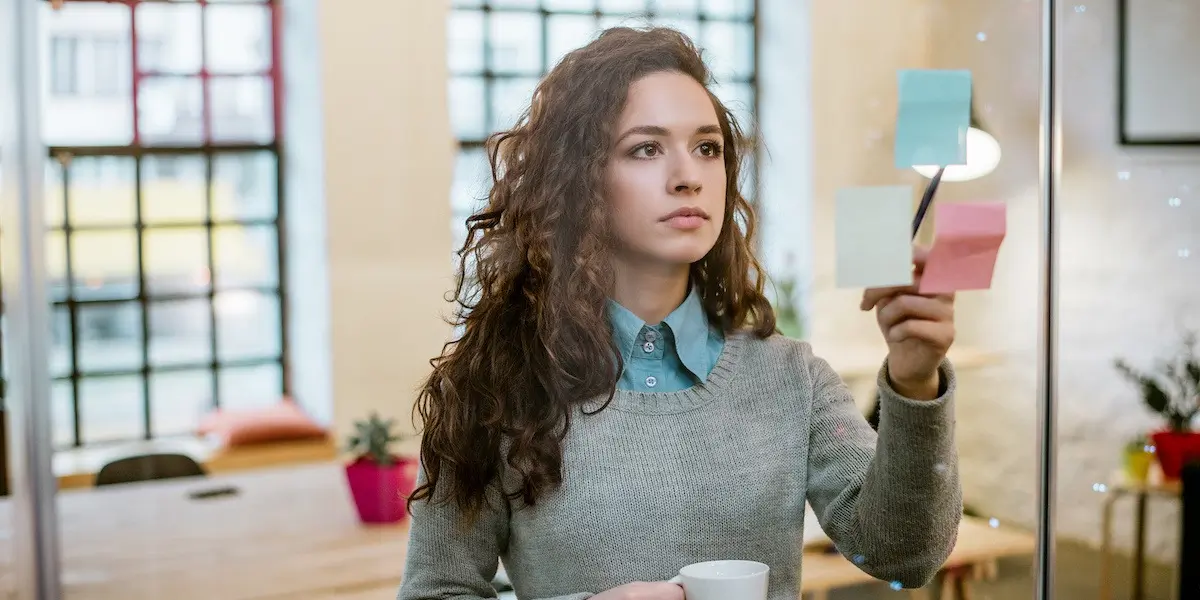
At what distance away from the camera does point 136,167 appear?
1.77 m

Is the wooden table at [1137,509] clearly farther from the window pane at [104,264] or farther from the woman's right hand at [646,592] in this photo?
the window pane at [104,264]

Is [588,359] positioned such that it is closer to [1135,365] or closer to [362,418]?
[362,418]

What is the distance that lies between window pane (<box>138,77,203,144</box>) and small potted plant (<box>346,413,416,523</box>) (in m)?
0.55

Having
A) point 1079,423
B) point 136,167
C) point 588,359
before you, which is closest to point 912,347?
point 588,359

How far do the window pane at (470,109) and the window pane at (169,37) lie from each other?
0.47 metres

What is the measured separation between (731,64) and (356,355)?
0.65m

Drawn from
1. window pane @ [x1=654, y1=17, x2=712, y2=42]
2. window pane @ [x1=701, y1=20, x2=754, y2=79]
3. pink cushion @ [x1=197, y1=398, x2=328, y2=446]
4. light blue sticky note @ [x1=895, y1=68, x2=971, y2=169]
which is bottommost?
pink cushion @ [x1=197, y1=398, x2=328, y2=446]

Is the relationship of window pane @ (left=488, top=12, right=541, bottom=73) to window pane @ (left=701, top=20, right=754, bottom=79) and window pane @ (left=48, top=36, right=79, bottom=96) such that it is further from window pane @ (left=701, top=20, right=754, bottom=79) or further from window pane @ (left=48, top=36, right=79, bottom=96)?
window pane @ (left=48, top=36, right=79, bottom=96)

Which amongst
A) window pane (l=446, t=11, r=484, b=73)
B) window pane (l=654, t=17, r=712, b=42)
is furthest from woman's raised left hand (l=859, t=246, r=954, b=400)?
window pane (l=446, t=11, r=484, b=73)

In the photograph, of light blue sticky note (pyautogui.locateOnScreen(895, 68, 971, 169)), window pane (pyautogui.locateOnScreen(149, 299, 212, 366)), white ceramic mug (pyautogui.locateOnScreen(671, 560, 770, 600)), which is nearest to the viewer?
white ceramic mug (pyautogui.locateOnScreen(671, 560, 770, 600))

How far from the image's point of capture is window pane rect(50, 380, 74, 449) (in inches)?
68.2

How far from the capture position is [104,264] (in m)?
1.73

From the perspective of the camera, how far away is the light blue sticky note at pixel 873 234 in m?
1.18

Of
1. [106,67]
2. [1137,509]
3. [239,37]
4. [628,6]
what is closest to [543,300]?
[628,6]
